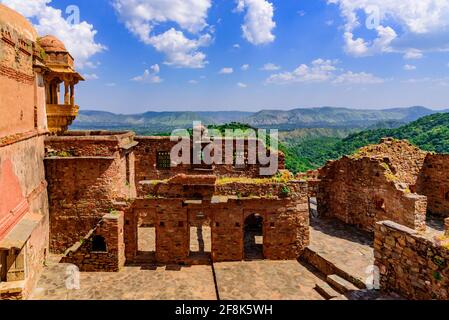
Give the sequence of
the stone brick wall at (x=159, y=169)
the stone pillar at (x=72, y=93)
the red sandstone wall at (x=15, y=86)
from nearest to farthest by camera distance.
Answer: the red sandstone wall at (x=15, y=86) < the stone pillar at (x=72, y=93) < the stone brick wall at (x=159, y=169)

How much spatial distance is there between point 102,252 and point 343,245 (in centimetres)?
1135

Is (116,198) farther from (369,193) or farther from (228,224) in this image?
(369,193)

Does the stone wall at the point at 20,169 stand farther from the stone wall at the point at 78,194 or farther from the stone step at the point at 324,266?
the stone step at the point at 324,266

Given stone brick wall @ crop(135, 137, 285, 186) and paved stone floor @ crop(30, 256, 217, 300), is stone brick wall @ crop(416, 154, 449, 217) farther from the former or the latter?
paved stone floor @ crop(30, 256, 217, 300)

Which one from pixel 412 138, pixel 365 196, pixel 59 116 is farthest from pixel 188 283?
pixel 412 138

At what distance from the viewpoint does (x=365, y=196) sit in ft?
62.4

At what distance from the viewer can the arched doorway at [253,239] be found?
637 inches

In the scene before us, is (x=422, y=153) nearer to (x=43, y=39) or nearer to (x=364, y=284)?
(x=364, y=284)

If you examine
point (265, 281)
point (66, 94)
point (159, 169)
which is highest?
point (66, 94)

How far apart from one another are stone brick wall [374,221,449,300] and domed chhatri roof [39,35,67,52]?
781 inches

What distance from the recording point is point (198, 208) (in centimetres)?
1549

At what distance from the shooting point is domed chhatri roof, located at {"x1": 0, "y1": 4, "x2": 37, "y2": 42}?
17.0 m

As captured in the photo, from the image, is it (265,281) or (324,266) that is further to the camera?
(324,266)

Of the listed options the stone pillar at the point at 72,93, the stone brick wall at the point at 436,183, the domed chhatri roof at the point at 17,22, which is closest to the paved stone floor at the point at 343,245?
the stone brick wall at the point at 436,183
